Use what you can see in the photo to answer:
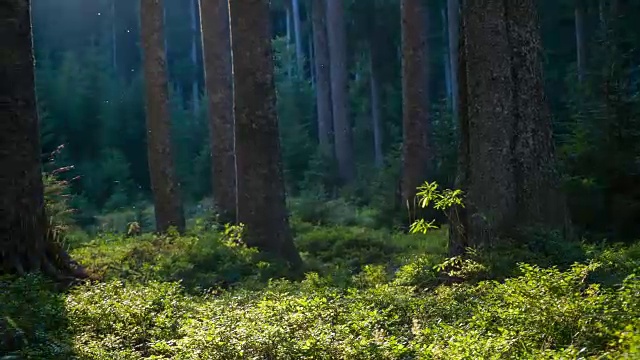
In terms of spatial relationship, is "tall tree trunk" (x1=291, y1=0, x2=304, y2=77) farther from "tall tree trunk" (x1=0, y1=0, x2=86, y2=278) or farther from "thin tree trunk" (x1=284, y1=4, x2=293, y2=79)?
"tall tree trunk" (x1=0, y1=0, x2=86, y2=278)

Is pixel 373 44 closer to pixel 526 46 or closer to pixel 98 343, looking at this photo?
pixel 526 46

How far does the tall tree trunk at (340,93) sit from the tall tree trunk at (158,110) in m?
15.3

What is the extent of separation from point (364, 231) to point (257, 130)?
17.6 ft

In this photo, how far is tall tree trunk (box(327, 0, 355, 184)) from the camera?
103 ft

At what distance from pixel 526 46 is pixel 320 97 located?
25.2m

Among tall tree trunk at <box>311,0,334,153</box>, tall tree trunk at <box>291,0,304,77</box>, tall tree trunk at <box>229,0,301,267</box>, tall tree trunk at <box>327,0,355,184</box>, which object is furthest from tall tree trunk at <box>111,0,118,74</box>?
tall tree trunk at <box>229,0,301,267</box>

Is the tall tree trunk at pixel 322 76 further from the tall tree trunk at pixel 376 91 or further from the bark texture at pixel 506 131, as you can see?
the bark texture at pixel 506 131

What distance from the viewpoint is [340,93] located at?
32.0m

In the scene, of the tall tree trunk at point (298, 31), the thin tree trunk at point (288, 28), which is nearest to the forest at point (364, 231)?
the thin tree trunk at point (288, 28)

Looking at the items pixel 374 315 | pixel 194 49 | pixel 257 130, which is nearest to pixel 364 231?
pixel 257 130

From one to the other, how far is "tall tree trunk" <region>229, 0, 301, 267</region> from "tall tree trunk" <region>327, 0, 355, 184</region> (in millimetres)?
18401

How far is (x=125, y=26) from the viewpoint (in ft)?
182

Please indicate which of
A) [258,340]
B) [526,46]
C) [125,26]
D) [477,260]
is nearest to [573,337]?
[258,340]

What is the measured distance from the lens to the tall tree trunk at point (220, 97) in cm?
1792
